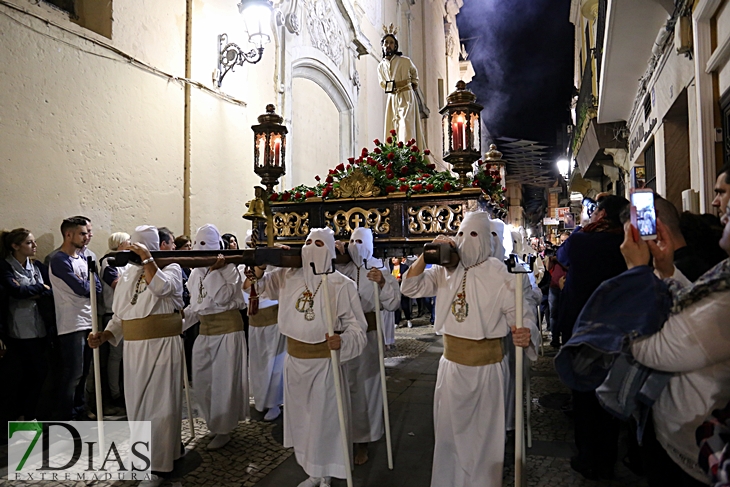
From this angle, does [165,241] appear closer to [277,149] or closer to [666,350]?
[277,149]

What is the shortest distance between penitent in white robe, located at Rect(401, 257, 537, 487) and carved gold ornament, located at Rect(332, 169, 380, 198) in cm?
223

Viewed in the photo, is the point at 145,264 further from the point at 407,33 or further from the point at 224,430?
the point at 407,33

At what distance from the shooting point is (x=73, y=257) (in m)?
5.13

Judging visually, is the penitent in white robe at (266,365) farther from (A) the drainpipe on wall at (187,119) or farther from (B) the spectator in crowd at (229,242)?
(A) the drainpipe on wall at (187,119)

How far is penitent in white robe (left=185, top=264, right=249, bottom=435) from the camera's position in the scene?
4.90 meters

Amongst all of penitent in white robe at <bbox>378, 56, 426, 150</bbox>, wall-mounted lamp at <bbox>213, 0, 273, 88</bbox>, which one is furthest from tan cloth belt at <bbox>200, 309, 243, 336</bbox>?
wall-mounted lamp at <bbox>213, 0, 273, 88</bbox>

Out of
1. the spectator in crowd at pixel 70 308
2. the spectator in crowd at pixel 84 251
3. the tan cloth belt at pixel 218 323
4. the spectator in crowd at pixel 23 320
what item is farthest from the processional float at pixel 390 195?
the spectator in crowd at pixel 23 320

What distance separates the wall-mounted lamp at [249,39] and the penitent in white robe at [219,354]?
4.10m

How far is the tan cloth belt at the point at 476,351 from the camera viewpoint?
3.39 metres

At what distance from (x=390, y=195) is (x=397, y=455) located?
8.40ft

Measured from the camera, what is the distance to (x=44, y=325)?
16.4ft

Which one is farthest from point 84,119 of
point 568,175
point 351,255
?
point 568,175

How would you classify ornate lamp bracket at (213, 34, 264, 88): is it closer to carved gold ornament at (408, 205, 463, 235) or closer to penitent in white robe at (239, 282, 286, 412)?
penitent in white robe at (239, 282, 286, 412)

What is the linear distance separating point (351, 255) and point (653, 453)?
2979 millimetres
